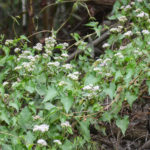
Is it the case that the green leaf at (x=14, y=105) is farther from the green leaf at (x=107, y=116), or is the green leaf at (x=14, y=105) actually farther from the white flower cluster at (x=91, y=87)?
the green leaf at (x=107, y=116)

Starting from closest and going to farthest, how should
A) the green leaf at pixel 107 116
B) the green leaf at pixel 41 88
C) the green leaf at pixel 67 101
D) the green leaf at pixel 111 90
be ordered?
the green leaf at pixel 67 101
the green leaf at pixel 111 90
the green leaf at pixel 107 116
the green leaf at pixel 41 88

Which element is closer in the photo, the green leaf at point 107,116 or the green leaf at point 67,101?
the green leaf at point 67,101

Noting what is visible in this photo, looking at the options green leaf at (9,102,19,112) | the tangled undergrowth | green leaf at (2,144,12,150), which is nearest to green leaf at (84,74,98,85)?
the tangled undergrowth

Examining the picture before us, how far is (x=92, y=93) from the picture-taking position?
198 cm

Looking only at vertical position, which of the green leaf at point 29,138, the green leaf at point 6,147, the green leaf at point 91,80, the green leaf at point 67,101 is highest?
the green leaf at point 91,80

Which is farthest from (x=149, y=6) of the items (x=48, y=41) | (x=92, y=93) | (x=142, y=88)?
(x=92, y=93)

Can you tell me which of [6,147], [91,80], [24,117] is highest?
[91,80]

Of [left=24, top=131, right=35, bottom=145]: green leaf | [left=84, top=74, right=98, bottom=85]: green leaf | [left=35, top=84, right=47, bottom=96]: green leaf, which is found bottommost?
[left=24, top=131, right=35, bottom=145]: green leaf

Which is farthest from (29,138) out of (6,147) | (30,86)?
(30,86)

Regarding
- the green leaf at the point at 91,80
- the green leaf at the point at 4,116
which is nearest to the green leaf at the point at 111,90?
the green leaf at the point at 91,80

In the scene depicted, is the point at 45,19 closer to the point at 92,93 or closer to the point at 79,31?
the point at 79,31

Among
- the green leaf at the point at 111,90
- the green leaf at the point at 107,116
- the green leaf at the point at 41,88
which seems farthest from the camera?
the green leaf at the point at 41,88

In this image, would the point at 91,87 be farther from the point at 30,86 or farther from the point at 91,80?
the point at 30,86

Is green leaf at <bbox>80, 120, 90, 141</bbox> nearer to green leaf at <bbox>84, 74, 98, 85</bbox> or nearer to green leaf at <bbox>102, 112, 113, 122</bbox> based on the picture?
green leaf at <bbox>102, 112, 113, 122</bbox>
